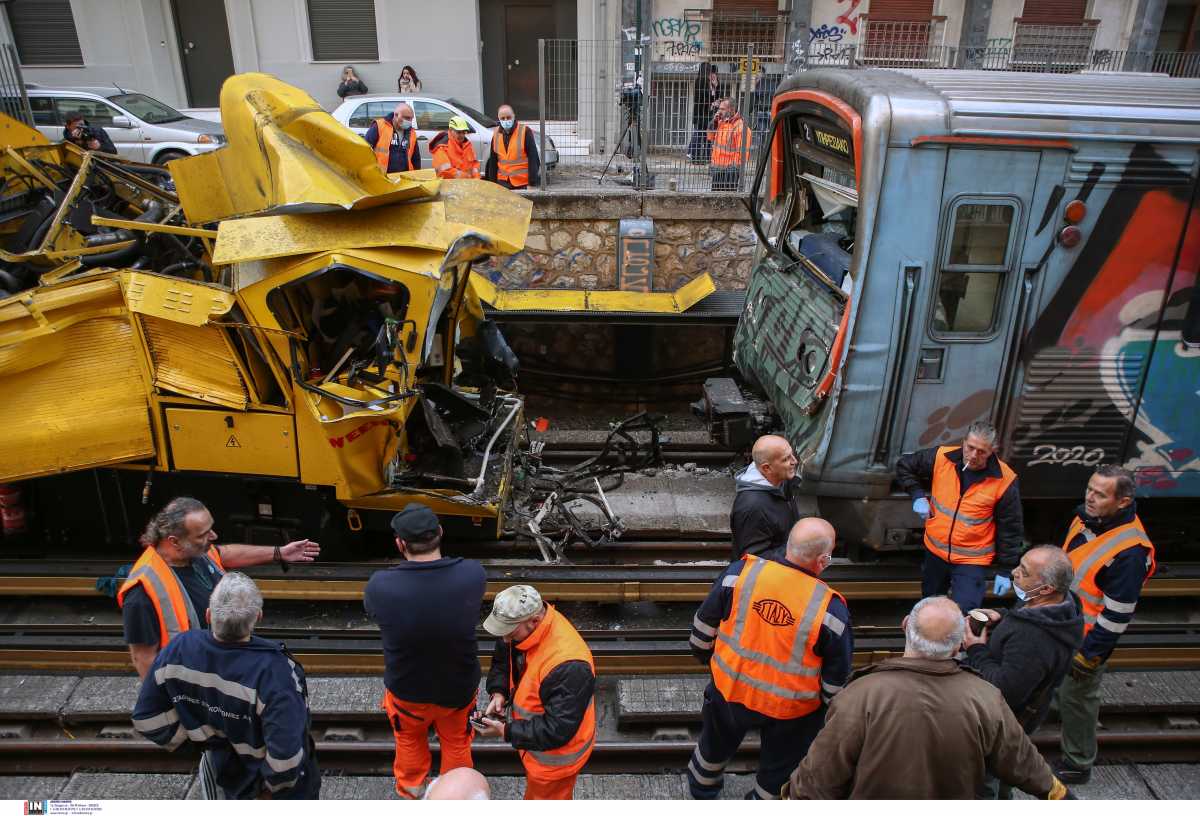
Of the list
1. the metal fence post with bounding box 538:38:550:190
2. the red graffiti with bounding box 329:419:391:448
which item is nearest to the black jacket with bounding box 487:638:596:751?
the red graffiti with bounding box 329:419:391:448

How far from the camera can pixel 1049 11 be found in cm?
1642

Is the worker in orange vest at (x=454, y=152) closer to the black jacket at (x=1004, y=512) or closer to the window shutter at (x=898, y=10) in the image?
the black jacket at (x=1004, y=512)

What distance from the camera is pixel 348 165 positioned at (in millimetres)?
5016

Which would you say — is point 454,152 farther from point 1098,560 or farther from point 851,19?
point 851,19

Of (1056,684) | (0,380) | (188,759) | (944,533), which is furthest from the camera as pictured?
(0,380)

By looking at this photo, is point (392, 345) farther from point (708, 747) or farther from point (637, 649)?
point (708, 747)

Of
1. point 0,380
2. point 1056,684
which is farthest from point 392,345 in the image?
point 1056,684

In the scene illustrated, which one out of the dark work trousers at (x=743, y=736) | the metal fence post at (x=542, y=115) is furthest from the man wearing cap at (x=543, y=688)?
the metal fence post at (x=542, y=115)

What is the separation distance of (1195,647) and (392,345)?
5.14 meters

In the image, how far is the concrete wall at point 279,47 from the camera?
661 inches

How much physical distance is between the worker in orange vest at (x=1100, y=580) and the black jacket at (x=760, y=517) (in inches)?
57.3

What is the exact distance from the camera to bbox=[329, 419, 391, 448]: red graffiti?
496cm

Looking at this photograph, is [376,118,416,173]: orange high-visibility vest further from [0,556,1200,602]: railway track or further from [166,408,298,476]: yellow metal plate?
[0,556,1200,602]: railway track

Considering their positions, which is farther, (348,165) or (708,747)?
(348,165)
